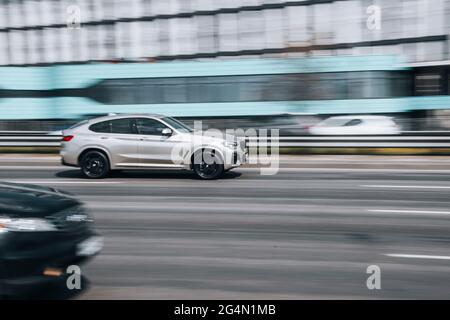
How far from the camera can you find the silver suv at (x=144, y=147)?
474 inches

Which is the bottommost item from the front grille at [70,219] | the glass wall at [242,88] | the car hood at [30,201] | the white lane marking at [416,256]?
the white lane marking at [416,256]

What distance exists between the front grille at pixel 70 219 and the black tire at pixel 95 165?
290 inches

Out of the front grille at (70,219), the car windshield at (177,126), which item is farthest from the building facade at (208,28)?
the front grille at (70,219)

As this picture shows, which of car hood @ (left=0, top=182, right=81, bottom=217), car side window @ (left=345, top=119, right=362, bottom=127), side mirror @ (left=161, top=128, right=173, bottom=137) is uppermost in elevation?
car side window @ (left=345, top=119, right=362, bottom=127)

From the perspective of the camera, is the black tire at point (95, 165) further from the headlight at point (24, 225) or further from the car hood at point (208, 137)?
the headlight at point (24, 225)

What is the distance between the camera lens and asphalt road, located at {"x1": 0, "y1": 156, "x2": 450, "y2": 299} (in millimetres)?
5375

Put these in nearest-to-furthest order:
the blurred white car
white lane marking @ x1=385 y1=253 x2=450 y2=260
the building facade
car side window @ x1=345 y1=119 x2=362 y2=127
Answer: white lane marking @ x1=385 y1=253 x2=450 y2=260, the blurred white car, car side window @ x1=345 y1=119 x2=362 y2=127, the building facade

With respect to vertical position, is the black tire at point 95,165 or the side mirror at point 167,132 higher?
the side mirror at point 167,132

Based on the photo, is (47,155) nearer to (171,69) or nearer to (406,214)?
(171,69)

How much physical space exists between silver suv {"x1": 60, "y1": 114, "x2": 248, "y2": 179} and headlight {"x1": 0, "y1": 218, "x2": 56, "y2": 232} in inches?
296

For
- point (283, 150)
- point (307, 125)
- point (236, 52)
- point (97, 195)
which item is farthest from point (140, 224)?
point (236, 52)

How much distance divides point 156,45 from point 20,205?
4813 centimetres

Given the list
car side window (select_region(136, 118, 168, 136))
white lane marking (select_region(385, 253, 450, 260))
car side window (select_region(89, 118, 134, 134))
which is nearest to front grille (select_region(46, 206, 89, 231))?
white lane marking (select_region(385, 253, 450, 260))

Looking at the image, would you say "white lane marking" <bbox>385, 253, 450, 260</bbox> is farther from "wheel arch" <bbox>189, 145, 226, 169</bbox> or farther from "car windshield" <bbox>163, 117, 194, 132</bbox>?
→ "car windshield" <bbox>163, 117, 194, 132</bbox>
